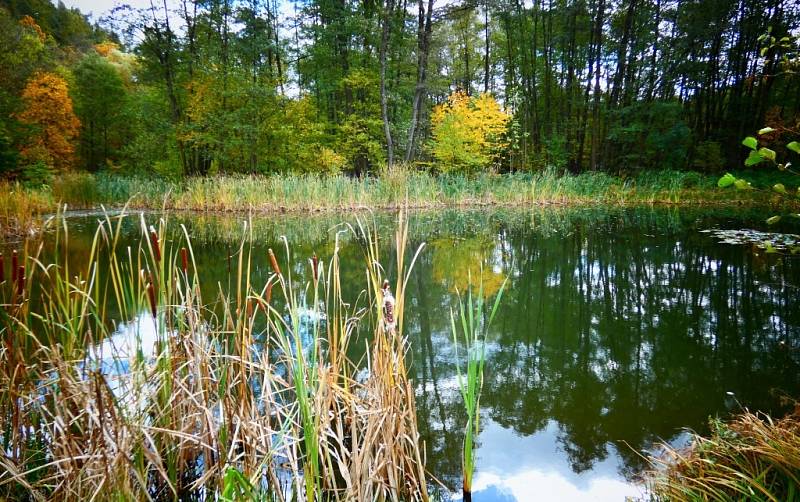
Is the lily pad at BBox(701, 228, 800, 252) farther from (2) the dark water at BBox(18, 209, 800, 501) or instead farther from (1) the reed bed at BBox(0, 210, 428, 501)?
(1) the reed bed at BBox(0, 210, 428, 501)

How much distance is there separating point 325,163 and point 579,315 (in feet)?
40.9

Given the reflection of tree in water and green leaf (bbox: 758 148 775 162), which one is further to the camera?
the reflection of tree in water

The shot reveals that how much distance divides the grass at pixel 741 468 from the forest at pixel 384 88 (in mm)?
13037

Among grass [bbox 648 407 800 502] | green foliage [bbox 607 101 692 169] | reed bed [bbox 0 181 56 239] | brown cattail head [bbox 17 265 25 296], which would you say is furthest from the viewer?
green foliage [bbox 607 101 692 169]

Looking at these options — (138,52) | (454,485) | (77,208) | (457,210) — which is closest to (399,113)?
(457,210)

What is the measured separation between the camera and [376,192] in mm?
11047

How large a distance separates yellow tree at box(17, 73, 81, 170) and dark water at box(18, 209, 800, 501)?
18415 mm

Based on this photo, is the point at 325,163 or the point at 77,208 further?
the point at 325,163

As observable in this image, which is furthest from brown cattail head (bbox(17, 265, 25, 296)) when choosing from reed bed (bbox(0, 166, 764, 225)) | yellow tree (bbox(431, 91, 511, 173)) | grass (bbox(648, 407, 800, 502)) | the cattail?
yellow tree (bbox(431, 91, 511, 173))

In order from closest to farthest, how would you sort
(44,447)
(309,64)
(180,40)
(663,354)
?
(44,447)
(663,354)
(180,40)
(309,64)

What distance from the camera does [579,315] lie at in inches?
117

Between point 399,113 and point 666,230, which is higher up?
point 399,113

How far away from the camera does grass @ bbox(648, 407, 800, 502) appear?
0.96 m

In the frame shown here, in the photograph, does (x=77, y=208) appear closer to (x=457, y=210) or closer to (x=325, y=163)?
(x=325, y=163)
